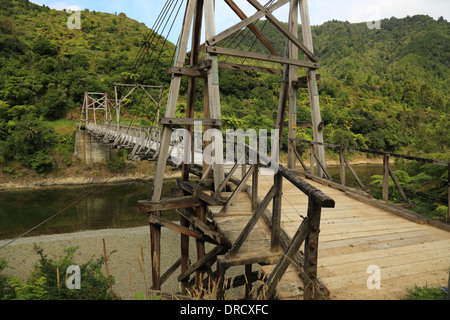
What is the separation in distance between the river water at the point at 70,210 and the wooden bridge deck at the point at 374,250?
23.6 feet

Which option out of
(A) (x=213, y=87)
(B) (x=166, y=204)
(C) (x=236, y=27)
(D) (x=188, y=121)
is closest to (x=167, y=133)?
(D) (x=188, y=121)

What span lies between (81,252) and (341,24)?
10449 cm

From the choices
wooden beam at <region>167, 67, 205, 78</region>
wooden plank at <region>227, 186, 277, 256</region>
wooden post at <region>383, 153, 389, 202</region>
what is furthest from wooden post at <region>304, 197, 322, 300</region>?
wooden beam at <region>167, 67, 205, 78</region>

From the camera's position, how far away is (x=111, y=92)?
102 ft

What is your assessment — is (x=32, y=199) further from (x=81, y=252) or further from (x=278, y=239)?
(x=278, y=239)

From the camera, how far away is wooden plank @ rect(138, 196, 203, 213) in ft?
15.0

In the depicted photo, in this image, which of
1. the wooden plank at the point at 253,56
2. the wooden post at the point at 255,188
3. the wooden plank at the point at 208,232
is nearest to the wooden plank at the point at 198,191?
the wooden plank at the point at 208,232

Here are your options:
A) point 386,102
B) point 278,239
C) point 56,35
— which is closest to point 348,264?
point 278,239

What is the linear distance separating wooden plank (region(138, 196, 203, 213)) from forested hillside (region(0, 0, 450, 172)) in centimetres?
563

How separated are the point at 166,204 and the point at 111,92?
101 feet

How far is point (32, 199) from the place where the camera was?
51.9 feet

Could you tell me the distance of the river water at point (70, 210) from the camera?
12.1 meters

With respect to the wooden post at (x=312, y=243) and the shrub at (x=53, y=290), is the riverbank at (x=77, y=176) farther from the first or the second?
the wooden post at (x=312, y=243)

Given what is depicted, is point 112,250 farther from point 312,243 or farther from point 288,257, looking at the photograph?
point 312,243
